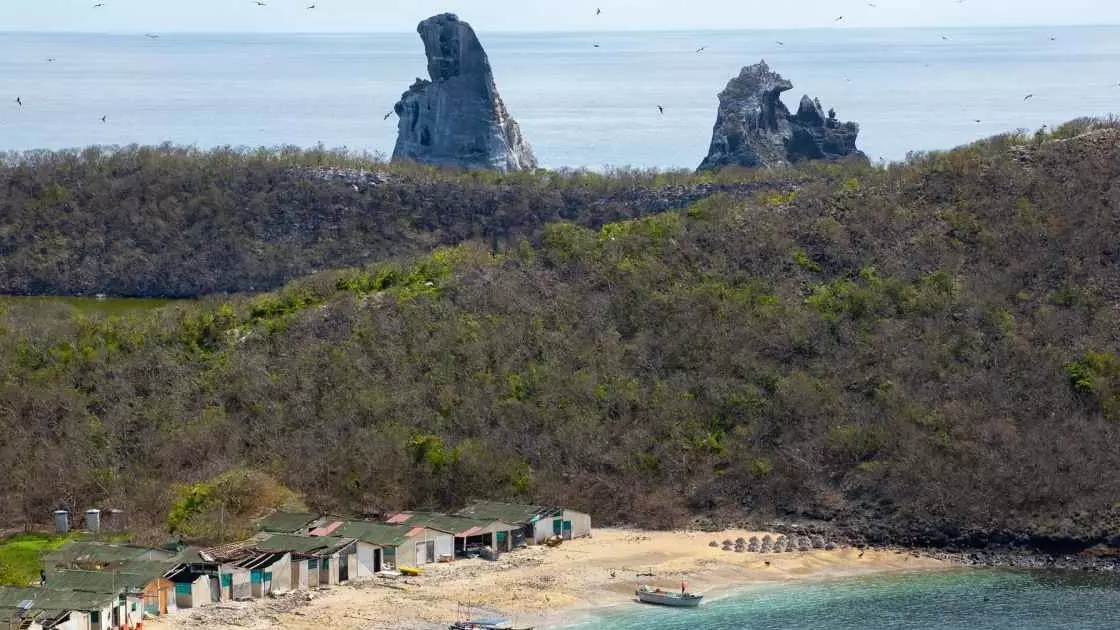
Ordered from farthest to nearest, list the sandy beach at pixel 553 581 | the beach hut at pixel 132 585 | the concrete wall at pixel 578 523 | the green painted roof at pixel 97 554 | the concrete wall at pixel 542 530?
the concrete wall at pixel 578 523
the concrete wall at pixel 542 530
the green painted roof at pixel 97 554
the sandy beach at pixel 553 581
the beach hut at pixel 132 585

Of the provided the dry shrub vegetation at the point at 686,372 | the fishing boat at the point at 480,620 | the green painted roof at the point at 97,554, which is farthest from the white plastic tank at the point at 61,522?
the fishing boat at the point at 480,620

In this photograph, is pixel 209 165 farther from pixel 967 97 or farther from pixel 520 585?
pixel 967 97

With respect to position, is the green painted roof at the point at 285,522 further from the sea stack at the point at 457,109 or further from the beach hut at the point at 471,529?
the sea stack at the point at 457,109

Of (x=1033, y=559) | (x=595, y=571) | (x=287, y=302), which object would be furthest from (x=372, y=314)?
(x=1033, y=559)

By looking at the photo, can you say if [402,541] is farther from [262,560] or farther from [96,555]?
[96,555]

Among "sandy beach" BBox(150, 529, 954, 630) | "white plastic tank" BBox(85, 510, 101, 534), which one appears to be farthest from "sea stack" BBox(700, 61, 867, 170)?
"white plastic tank" BBox(85, 510, 101, 534)

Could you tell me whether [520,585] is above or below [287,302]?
below
